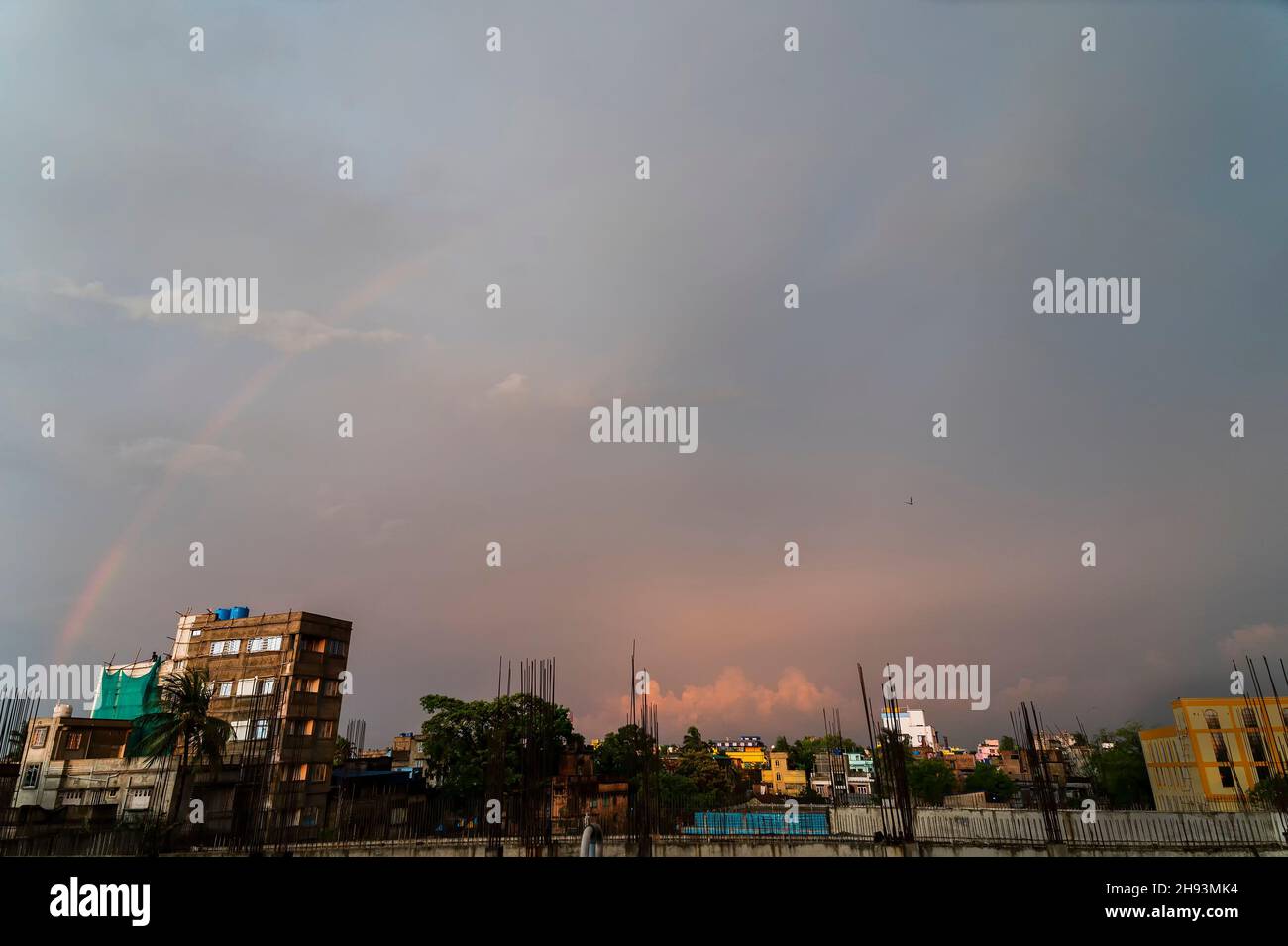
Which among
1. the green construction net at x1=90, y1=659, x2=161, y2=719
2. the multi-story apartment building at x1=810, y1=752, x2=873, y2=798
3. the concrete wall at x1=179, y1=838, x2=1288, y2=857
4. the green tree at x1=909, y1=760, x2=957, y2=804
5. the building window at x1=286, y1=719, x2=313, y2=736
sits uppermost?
the green construction net at x1=90, y1=659, x2=161, y2=719

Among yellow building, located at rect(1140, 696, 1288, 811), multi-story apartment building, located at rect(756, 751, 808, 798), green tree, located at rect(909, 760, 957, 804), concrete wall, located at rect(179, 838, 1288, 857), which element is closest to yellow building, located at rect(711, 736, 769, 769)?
multi-story apartment building, located at rect(756, 751, 808, 798)

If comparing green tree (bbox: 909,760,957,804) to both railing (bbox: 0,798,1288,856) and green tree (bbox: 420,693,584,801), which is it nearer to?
green tree (bbox: 420,693,584,801)

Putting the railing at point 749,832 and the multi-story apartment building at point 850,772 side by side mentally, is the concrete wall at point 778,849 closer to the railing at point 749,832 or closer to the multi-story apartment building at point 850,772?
the railing at point 749,832

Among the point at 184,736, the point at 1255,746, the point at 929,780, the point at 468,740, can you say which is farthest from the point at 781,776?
the point at 184,736

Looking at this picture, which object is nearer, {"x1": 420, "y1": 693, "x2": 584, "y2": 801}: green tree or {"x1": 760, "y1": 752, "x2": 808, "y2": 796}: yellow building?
{"x1": 420, "y1": 693, "x2": 584, "y2": 801}: green tree

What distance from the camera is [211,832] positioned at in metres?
35.3

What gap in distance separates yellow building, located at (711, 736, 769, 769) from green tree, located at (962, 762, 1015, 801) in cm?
2616

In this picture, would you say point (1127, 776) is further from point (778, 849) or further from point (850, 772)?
point (778, 849)

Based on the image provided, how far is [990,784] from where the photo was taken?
82250mm

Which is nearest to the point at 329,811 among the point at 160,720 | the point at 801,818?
the point at 160,720

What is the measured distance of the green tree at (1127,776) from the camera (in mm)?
58344

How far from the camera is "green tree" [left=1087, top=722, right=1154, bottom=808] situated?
58.3m
